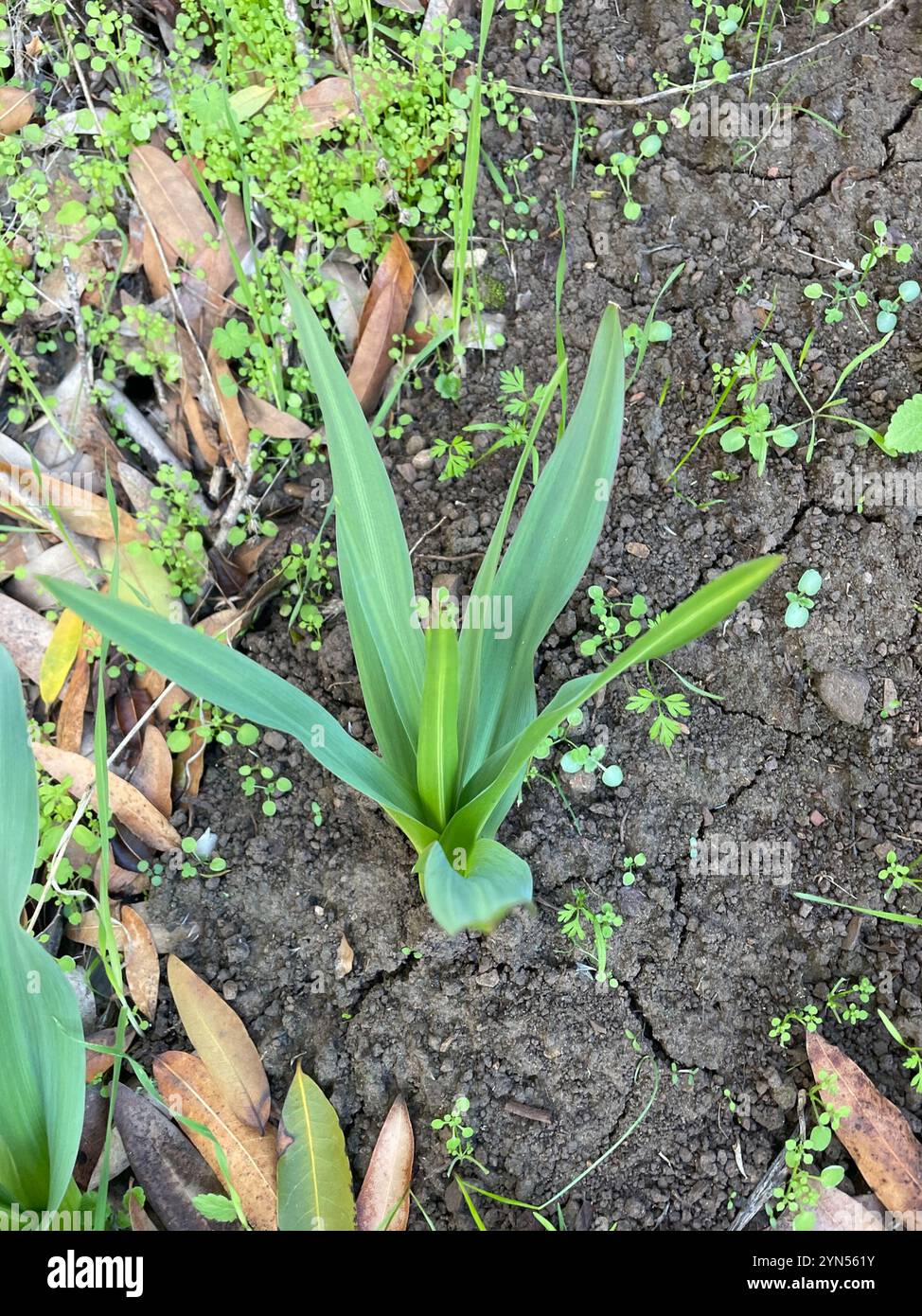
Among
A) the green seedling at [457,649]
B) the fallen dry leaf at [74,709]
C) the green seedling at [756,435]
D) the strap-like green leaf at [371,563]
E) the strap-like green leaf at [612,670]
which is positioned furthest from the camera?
the fallen dry leaf at [74,709]

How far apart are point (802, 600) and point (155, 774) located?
3.87ft

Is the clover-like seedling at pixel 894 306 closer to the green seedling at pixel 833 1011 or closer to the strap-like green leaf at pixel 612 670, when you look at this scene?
the strap-like green leaf at pixel 612 670

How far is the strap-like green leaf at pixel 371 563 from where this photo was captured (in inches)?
48.4

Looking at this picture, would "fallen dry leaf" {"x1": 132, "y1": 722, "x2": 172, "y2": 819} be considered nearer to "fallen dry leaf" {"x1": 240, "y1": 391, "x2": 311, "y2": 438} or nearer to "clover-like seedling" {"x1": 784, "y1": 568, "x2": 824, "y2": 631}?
"fallen dry leaf" {"x1": 240, "y1": 391, "x2": 311, "y2": 438}

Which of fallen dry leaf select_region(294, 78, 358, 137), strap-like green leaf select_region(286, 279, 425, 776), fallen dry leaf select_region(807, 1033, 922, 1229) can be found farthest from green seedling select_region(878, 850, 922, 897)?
fallen dry leaf select_region(294, 78, 358, 137)

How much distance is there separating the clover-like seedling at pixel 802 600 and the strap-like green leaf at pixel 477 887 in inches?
26.8

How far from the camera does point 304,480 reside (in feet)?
5.79

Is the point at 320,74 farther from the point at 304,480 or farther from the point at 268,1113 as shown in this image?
the point at 268,1113

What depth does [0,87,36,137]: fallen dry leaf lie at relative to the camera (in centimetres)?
182

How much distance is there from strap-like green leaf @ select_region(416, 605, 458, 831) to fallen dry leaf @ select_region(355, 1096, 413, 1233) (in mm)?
515

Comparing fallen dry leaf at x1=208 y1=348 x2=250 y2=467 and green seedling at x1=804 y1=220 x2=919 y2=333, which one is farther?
fallen dry leaf at x1=208 y1=348 x2=250 y2=467

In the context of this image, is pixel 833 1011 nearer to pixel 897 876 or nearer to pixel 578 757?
pixel 897 876

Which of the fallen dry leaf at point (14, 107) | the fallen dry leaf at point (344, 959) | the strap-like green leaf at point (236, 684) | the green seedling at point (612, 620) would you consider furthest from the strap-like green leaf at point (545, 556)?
the fallen dry leaf at point (14, 107)

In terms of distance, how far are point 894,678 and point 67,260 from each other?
5.79ft
